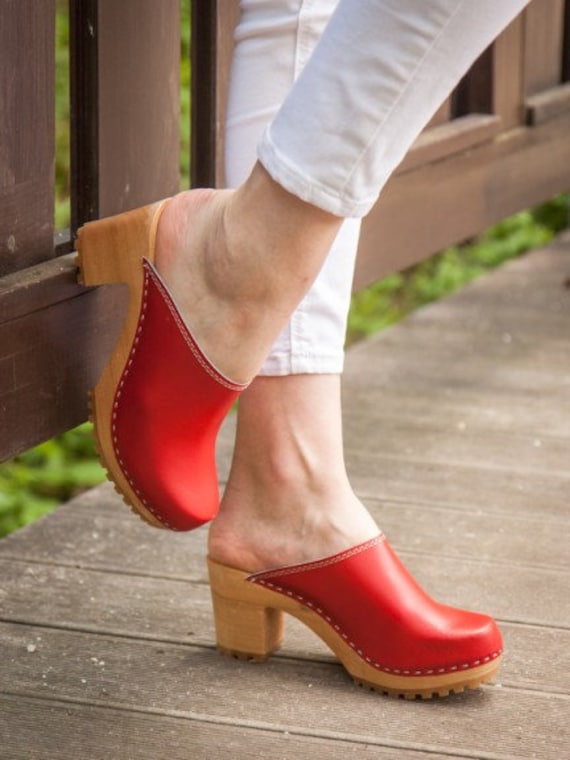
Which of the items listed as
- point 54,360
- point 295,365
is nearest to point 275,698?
→ point 295,365

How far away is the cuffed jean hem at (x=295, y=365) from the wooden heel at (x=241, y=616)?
0.20m

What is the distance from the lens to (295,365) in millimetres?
1275

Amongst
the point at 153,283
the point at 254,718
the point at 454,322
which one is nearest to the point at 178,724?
the point at 254,718

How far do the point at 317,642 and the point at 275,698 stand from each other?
0.45 feet

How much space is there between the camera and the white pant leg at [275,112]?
1277 millimetres

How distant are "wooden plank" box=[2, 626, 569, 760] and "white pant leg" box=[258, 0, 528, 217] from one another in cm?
45

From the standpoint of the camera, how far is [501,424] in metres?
2.22

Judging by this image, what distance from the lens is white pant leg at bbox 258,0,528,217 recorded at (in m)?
1.06

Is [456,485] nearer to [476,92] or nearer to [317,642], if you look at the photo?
[317,642]

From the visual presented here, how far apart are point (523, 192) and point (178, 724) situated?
1.78 metres

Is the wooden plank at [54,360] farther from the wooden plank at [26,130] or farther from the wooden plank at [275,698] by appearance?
the wooden plank at [275,698]

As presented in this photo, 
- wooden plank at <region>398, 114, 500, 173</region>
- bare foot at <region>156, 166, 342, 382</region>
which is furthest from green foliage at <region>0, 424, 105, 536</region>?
bare foot at <region>156, 166, 342, 382</region>

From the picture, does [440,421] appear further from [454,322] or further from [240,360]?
[240,360]

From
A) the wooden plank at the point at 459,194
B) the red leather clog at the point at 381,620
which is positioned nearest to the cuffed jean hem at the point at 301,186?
the red leather clog at the point at 381,620
